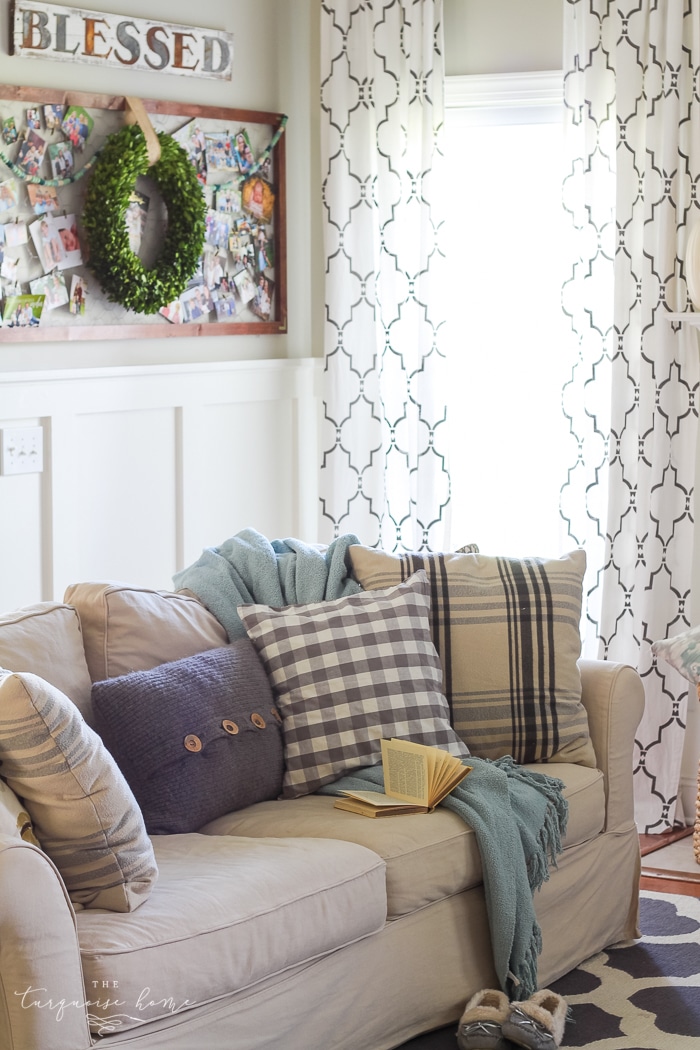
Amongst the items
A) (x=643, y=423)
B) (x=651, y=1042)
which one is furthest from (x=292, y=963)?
(x=643, y=423)

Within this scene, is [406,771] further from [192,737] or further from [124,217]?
[124,217]

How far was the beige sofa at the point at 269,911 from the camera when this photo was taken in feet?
6.19

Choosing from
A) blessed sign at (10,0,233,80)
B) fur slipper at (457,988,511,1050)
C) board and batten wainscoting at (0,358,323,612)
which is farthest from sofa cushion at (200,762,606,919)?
blessed sign at (10,0,233,80)

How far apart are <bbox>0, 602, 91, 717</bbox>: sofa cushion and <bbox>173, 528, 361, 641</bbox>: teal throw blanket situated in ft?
1.35

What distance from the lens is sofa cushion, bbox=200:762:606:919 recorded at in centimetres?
245

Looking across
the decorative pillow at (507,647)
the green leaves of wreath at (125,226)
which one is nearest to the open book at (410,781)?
the decorative pillow at (507,647)

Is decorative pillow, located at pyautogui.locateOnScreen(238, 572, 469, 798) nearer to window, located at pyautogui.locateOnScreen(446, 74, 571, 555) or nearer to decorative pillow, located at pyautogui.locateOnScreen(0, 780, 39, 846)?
decorative pillow, located at pyautogui.locateOnScreen(0, 780, 39, 846)

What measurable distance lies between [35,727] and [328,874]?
0.61 metres

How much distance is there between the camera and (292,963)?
2.21 meters

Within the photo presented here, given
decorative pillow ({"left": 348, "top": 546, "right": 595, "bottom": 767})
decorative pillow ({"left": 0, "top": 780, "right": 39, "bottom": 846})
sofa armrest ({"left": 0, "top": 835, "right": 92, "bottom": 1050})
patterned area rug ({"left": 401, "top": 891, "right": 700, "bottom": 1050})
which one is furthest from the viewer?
decorative pillow ({"left": 348, "top": 546, "right": 595, "bottom": 767})

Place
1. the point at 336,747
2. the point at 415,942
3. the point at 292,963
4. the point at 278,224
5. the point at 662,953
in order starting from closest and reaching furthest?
the point at 292,963 → the point at 415,942 → the point at 336,747 → the point at 662,953 → the point at 278,224

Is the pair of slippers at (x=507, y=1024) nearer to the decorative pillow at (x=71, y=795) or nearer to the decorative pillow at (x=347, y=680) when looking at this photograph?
the decorative pillow at (x=347, y=680)

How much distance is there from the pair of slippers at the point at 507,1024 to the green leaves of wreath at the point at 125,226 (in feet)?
7.82

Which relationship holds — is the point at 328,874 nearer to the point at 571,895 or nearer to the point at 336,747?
the point at 336,747
